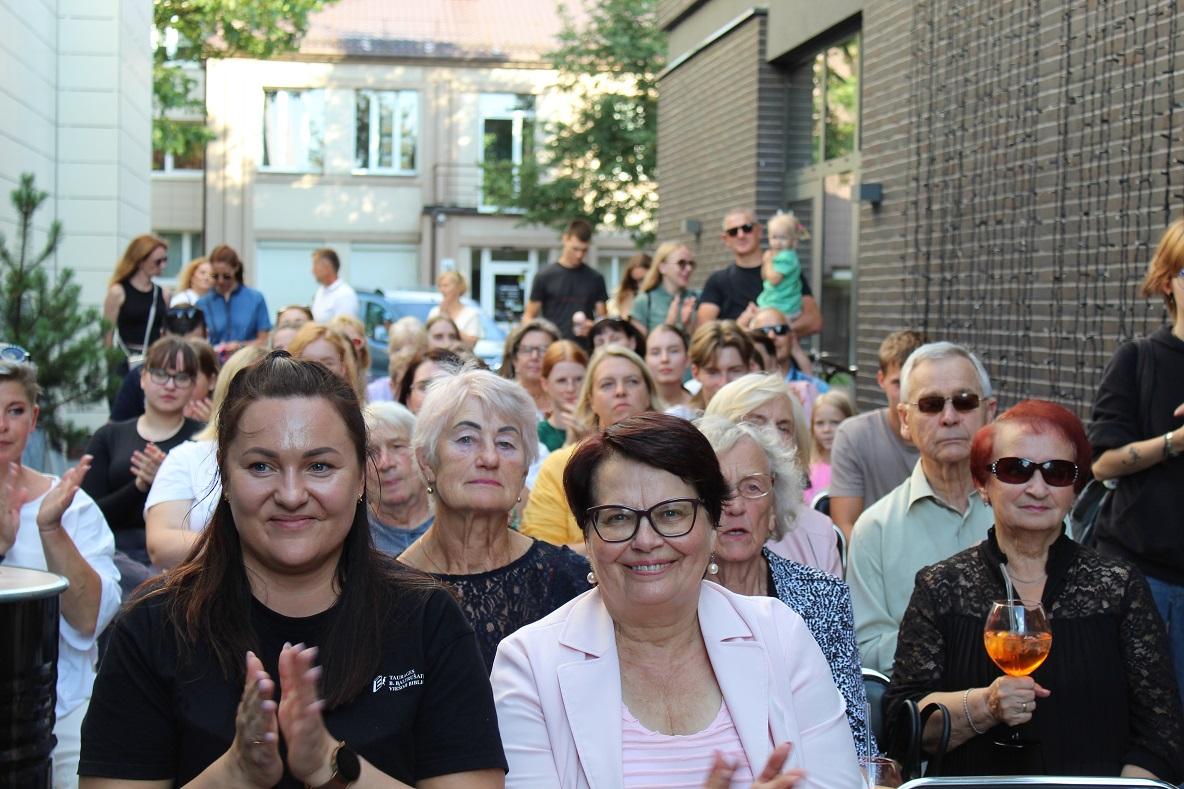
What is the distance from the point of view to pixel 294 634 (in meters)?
3.00

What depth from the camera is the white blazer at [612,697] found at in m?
3.30

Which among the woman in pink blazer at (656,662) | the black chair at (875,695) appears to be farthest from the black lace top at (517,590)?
the black chair at (875,695)

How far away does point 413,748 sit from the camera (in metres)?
2.96

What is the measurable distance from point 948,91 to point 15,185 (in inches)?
317

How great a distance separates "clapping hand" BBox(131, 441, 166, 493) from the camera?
662 centimetres

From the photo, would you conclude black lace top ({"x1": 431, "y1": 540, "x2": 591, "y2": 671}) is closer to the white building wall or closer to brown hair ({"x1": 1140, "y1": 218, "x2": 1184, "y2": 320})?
brown hair ({"x1": 1140, "y1": 218, "x2": 1184, "y2": 320})

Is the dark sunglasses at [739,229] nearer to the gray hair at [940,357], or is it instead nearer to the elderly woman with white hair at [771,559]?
the gray hair at [940,357]

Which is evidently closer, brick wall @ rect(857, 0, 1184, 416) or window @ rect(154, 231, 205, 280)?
brick wall @ rect(857, 0, 1184, 416)

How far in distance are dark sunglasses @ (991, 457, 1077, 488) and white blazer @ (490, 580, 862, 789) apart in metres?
1.29

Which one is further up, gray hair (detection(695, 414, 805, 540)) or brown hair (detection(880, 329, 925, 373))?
brown hair (detection(880, 329, 925, 373))

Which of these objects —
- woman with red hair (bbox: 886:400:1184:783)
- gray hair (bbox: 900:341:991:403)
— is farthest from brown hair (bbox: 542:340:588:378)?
woman with red hair (bbox: 886:400:1184:783)

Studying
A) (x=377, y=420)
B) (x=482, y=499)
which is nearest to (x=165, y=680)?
(x=482, y=499)

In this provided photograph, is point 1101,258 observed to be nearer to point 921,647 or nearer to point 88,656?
point 921,647

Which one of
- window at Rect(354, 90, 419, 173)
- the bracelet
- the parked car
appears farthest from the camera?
window at Rect(354, 90, 419, 173)
